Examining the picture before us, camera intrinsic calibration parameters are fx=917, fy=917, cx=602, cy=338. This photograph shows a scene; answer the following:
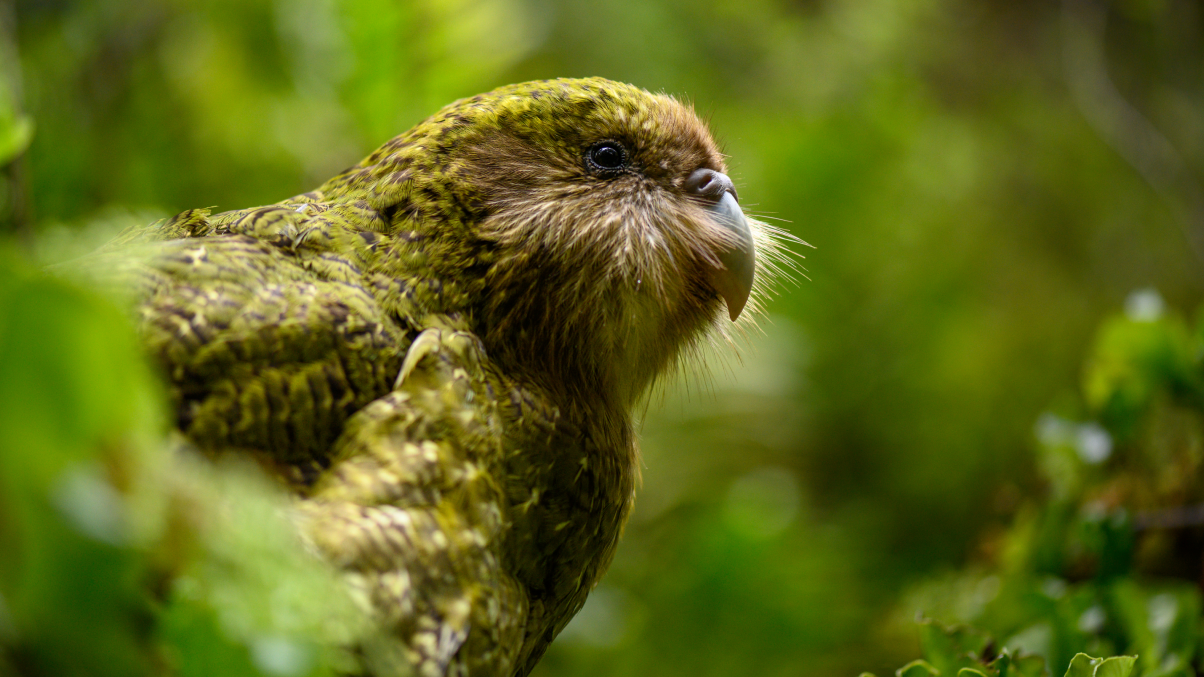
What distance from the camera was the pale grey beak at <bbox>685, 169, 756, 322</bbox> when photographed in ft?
4.29

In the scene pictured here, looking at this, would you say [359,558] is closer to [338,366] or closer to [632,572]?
[338,366]

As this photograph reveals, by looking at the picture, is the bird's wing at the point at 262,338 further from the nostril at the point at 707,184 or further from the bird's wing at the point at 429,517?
the nostril at the point at 707,184

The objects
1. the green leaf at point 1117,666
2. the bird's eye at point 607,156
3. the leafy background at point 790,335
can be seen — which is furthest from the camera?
the bird's eye at point 607,156

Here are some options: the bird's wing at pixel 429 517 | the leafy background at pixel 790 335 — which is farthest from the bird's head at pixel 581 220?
the leafy background at pixel 790 335

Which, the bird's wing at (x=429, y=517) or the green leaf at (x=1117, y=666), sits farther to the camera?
the green leaf at (x=1117, y=666)

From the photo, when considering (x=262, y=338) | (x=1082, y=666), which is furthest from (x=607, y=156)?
(x=1082, y=666)

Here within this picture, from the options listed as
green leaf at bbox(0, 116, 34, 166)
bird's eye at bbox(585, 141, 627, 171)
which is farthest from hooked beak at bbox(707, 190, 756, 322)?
green leaf at bbox(0, 116, 34, 166)

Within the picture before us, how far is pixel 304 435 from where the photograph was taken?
1004mm

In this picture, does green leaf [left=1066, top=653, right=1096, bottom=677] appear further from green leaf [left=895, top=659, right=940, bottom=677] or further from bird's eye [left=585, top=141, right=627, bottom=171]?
bird's eye [left=585, top=141, right=627, bottom=171]

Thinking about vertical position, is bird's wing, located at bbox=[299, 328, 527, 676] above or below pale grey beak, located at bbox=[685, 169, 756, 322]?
below

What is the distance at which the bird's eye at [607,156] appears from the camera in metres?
1.30

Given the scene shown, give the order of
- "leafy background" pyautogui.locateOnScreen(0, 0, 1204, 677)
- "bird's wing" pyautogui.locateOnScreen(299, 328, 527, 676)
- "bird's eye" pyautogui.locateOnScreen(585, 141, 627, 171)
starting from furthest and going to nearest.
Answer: "bird's eye" pyautogui.locateOnScreen(585, 141, 627, 171) < "bird's wing" pyautogui.locateOnScreen(299, 328, 527, 676) < "leafy background" pyautogui.locateOnScreen(0, 0, 1204, 677)

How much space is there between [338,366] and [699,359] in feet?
1.98

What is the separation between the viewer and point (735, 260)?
1.31 m
